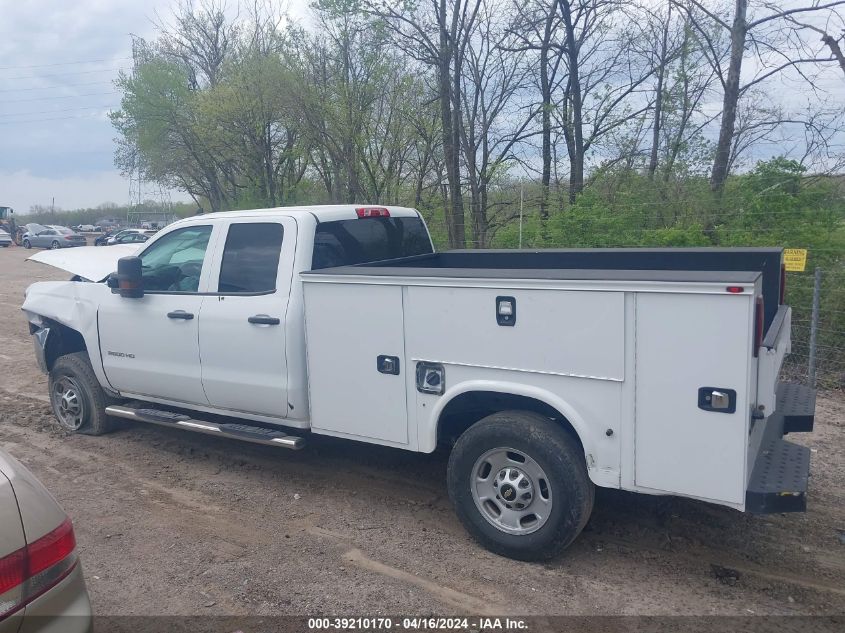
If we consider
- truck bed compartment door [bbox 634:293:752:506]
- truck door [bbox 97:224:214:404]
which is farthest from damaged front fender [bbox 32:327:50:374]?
truck bed compartment door [bbox 634:293:752:506]

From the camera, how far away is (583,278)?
4.02 meters

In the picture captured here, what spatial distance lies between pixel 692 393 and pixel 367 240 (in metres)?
3.08

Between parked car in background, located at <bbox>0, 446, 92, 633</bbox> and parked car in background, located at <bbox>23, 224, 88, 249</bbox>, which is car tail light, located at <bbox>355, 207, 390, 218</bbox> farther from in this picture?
parked car in background, located at <bbox>23, 224, 88, 249</bbox>

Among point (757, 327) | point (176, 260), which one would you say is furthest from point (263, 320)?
point (757, 327)

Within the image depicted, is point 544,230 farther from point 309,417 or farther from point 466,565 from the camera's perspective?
point 466,565

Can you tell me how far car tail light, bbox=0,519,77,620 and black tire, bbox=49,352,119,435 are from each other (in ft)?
13.7

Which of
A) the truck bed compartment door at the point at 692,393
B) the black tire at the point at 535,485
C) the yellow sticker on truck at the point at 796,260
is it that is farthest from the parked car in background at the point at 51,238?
the truck bed compartment door at the point at 692,393

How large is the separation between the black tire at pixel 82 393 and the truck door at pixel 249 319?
1.66m

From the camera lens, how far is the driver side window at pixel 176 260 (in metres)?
6.06

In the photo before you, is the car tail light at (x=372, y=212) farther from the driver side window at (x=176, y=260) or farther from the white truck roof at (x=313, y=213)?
the driver side window at (x=176, y=260)

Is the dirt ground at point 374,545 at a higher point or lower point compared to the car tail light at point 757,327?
lower

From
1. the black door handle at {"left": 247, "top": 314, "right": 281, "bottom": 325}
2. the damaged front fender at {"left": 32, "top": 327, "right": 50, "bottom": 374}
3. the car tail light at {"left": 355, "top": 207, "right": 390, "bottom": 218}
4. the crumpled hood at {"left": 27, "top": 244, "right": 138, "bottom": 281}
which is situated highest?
the car tail light at {"left": 355, "top": 207, "right": 390, "bottom": 218}

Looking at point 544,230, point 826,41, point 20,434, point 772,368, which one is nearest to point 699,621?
point 772,368

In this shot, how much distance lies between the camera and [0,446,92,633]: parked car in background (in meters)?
2.70
